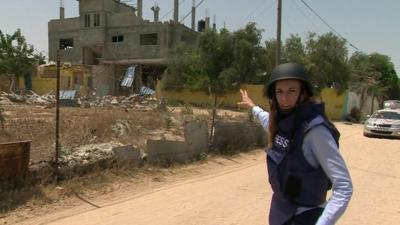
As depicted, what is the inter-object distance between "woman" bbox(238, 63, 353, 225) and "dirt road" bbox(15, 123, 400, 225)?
12.8 ft

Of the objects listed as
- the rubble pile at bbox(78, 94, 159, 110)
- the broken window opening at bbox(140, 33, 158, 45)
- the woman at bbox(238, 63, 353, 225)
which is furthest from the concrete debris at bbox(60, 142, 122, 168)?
the broken window opening at bbox(140, 33, 158, 45)

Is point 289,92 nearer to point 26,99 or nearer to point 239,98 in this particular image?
point 26,99

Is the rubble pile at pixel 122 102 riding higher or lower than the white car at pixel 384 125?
higher

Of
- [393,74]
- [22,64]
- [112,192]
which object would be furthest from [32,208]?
[393,74]

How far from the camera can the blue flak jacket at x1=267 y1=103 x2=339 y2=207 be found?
88.9 inches

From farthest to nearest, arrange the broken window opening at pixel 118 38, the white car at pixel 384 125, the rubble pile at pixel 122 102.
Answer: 1. the broken window opening at pixel 118 38
2. the rubble pile at pixel 122 102
3. the white car at pixel 384 125

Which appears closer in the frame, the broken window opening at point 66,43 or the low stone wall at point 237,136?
the low stone wall at point 237,136

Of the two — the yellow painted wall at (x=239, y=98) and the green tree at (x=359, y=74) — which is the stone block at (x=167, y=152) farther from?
the green tree at (x=359, y=74)

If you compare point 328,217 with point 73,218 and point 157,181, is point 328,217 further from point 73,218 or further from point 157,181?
point 157,181

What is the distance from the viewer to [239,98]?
1318 inches

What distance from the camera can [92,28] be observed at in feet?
157

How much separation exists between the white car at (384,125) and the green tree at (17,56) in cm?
2810

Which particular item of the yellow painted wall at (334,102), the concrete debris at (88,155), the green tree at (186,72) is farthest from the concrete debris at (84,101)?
the concrete debris at (88,155)

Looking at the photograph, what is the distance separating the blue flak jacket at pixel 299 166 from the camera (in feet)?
7.41
